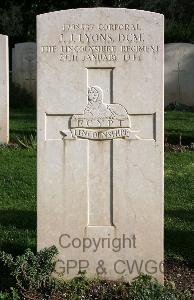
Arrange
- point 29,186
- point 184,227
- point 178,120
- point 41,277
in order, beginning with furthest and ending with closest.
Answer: point 178,120 < point 29,186 < point 184,227 < point 41,277

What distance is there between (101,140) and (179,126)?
24.7ft

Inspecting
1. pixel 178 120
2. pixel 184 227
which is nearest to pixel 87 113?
pixel 184 227

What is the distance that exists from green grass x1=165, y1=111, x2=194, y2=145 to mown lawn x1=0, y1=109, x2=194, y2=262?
5 cm

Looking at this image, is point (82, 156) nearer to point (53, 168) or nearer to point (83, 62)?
point (53, 168)

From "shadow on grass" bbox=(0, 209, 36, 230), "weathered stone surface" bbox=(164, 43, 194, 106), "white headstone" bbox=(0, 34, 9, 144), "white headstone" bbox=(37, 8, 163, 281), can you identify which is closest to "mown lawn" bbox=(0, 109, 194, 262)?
"shadow on grass" bbox=(0, 209, 36, 230)

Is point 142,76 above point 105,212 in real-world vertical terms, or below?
above

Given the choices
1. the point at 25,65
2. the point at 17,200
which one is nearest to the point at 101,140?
the point at 17,200

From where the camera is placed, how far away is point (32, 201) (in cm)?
775

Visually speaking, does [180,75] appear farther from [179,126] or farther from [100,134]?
[100,134]

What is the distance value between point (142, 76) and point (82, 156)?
74 cm

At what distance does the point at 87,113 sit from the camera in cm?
496

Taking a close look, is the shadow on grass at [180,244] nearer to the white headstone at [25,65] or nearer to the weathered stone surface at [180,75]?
the weathered stone surface at [180,75]

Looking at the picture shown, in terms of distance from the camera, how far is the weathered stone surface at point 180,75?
16141mm

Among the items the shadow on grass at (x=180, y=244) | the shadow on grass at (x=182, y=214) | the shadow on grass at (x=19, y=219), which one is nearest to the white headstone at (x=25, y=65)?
the shadow on grass at (x=19, y=219)
